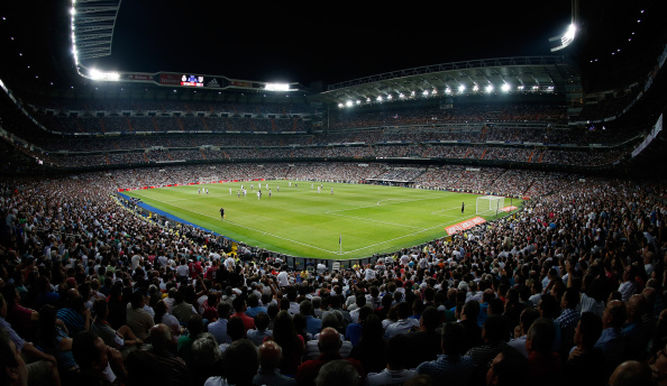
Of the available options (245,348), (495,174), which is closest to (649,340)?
(245,348)

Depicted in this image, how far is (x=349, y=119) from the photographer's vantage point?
329ft

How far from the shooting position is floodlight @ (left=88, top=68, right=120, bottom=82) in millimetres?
74794

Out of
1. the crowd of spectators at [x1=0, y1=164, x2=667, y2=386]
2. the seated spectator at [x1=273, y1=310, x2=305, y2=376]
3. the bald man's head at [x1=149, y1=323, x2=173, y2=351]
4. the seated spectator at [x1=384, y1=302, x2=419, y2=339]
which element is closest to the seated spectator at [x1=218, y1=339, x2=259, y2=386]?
the crowd of spectators at [x1=0, y1=164, x2=667, y2=386]

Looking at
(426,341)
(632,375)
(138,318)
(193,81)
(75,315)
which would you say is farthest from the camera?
(193,81)

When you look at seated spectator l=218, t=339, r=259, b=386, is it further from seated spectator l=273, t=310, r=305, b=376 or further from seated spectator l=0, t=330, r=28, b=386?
seated spectator l=0, t=330, r=28, b=386

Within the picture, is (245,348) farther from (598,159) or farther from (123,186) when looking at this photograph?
(123,186)

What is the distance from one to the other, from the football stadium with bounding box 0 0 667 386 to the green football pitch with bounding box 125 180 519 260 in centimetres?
40

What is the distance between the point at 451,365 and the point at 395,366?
0.60 metres

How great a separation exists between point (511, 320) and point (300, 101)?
357ft

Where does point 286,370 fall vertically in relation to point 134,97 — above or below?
below

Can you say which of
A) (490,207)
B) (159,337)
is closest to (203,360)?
(159,337)

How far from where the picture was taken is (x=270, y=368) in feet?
11.3

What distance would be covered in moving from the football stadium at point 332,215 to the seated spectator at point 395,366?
0.02 meters

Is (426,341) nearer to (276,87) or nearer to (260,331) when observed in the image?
(260,331)
